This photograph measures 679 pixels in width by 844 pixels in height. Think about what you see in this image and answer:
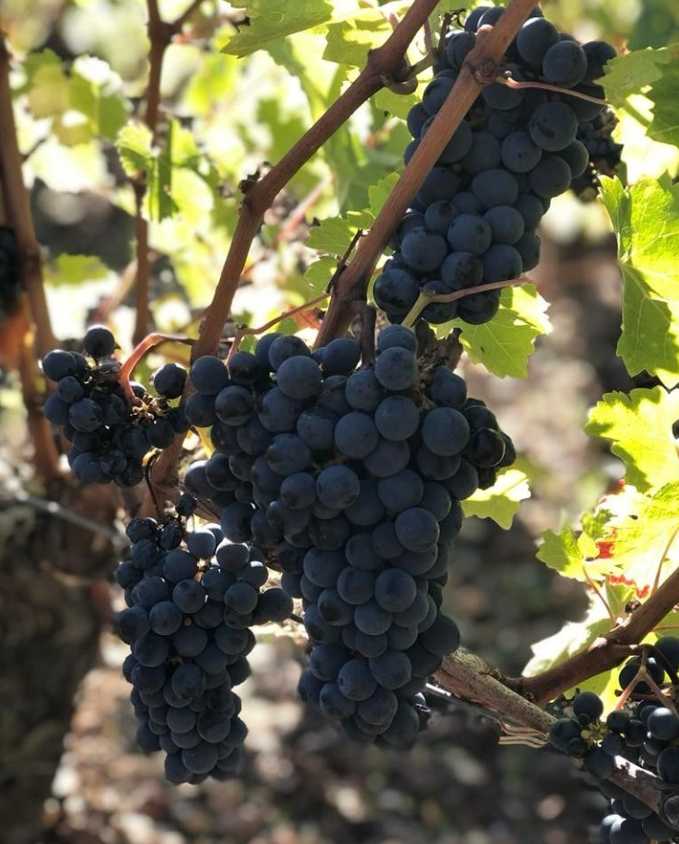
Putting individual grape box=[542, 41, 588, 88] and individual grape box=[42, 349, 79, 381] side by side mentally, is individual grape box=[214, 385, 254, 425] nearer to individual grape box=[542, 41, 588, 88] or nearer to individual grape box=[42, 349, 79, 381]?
individual grape box=[42, 349, 79, 381]

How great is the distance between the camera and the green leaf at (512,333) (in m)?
0.97

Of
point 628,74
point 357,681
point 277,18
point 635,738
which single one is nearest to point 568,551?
point 635,738

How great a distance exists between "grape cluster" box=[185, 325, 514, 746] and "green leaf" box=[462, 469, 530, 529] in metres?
0.25

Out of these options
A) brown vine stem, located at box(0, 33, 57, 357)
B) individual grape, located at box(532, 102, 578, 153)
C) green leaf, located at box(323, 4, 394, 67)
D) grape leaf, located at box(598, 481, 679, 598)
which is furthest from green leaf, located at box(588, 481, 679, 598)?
brown vine stem, located at box(0, 33, 57, 357)

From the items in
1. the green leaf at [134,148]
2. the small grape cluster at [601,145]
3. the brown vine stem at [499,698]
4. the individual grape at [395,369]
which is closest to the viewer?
the individual grape at [395,369]

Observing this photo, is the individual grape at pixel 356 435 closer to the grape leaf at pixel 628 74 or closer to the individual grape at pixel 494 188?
the individual grape at pixel 494 188

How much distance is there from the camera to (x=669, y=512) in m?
0.92

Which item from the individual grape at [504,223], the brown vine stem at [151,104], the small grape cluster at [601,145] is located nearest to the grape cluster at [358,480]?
the individual grape at [504,223]

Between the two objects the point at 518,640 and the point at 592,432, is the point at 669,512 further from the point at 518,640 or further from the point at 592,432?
the point at 518,640

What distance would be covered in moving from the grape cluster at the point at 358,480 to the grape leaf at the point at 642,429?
213 mm

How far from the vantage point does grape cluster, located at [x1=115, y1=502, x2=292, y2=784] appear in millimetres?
873

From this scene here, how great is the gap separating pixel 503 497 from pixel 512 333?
0.16m

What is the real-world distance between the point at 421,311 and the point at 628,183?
1.62ft

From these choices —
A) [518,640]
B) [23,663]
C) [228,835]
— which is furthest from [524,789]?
[23,663]
